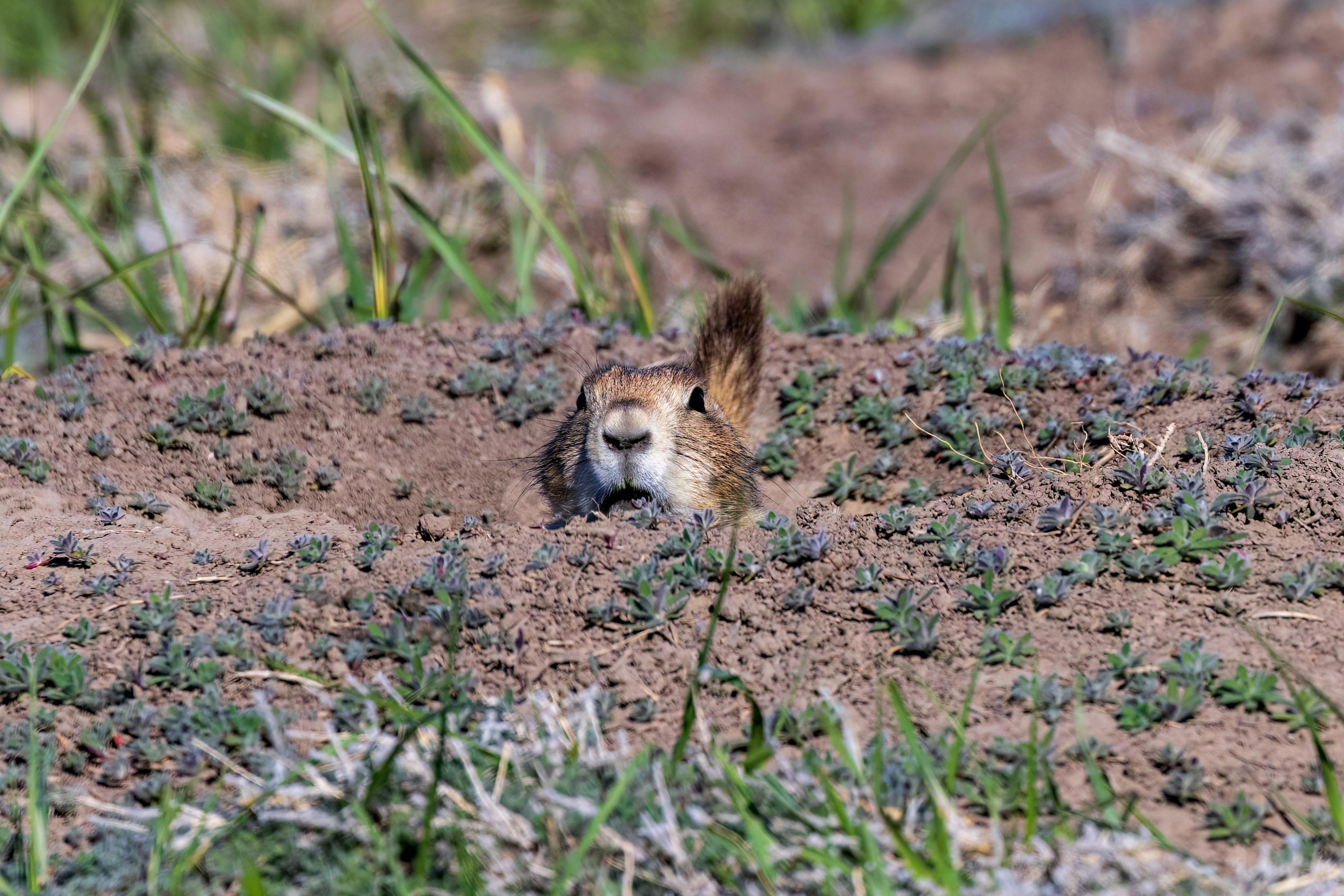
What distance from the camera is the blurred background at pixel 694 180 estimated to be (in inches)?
208

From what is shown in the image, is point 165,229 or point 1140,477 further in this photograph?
point 165,229

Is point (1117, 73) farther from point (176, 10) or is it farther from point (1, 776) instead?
point (1, 776)

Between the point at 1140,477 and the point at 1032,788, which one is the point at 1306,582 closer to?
the point at 1140,477

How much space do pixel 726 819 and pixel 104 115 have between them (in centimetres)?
582

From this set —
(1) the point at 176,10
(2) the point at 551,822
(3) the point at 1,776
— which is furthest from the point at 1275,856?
(1) the point at 176,10

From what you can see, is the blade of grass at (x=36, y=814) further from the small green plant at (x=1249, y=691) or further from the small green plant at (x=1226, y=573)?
the small green plant at (x=1226, y=573)

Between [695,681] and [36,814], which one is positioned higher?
[695,681]

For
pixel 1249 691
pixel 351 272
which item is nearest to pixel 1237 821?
pixel 1249 691

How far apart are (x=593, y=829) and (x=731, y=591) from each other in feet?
3.08

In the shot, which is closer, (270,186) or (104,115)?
(104,115)

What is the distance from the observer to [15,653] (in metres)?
2.70

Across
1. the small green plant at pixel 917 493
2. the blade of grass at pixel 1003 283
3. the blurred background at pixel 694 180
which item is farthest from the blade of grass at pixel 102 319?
the blade of grass at pixel 1003 283

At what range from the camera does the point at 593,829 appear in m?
2.03

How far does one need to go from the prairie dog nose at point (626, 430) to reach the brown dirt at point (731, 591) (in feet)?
1.74
